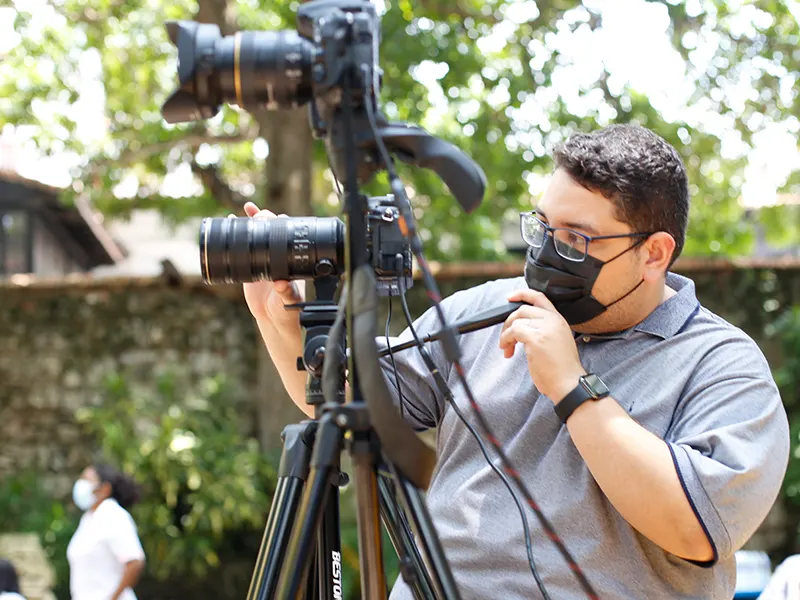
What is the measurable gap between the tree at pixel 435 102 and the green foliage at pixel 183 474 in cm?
161

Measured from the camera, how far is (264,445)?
21.2 feet

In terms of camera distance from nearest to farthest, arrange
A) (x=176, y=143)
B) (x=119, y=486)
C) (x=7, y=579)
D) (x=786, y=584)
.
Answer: (x=786, y=584) → (x=7, y=579) → (x=119, y=486) → (x=176, y=143)

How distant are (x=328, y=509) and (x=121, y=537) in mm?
2825

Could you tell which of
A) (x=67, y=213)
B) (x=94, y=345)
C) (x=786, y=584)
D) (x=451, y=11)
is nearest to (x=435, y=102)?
(x=451, y=11)

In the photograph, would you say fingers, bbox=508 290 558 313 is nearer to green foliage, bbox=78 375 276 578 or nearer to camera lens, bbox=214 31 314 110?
camera lens, bbox=214 31 314 110

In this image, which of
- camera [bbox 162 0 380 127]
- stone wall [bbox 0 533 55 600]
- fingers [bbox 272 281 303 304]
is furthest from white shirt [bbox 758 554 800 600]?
stone wall [bbox 0 533 55 600]

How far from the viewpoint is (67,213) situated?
1455cm

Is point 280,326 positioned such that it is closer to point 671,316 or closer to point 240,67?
point 240,67

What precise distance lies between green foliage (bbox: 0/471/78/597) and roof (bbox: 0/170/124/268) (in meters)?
5.01

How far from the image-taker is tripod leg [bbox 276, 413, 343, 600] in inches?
49.3

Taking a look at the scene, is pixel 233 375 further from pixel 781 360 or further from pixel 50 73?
pixel 781 360

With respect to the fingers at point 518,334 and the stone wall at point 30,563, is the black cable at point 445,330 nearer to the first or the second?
the fingers at point 518,334

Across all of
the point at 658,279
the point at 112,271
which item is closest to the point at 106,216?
the point at 658,279

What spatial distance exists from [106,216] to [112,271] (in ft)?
36.8
